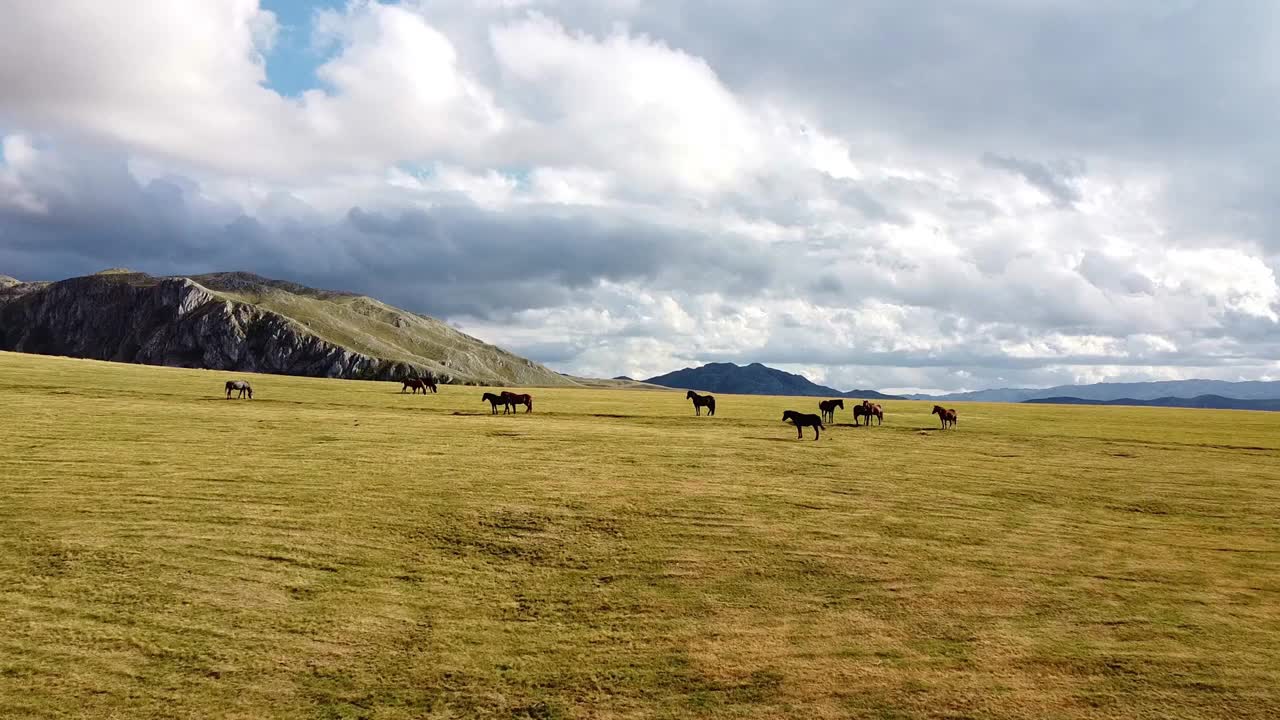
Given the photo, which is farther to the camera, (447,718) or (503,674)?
(503,674)

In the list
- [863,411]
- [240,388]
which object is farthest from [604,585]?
[240,388]

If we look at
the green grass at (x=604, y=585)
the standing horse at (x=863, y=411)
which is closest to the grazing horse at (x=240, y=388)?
the green grass at (x=604, y=585)

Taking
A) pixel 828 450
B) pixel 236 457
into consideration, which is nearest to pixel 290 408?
pixel 236 457

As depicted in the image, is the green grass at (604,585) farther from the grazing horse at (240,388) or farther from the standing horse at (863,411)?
the grazing horse at (240,388)

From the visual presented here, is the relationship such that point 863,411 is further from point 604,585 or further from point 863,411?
point 604,585

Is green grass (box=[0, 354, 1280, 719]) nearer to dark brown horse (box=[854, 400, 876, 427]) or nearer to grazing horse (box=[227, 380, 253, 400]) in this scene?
dark brown horse (box=[854, 400, 876, 427])

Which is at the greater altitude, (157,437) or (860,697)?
(157,437)

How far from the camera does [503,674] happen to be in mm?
13641

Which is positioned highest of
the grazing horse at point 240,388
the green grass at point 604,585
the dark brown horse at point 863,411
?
the grazing horse at point 240,388

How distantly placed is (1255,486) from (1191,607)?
856 inches

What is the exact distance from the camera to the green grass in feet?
42.8

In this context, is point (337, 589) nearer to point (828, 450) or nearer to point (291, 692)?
point (291, 692)

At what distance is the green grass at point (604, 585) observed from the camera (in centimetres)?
1305

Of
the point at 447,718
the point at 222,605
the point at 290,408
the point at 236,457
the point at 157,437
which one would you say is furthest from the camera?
the point at 290,408
